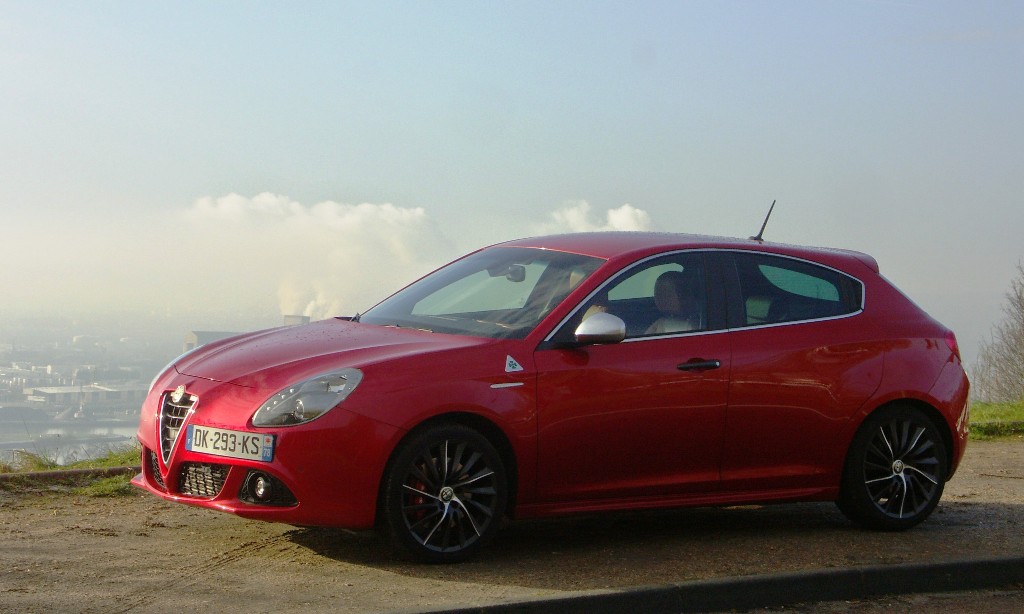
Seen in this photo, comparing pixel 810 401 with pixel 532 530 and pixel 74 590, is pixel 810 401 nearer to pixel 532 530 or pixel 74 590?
pixel 532 530

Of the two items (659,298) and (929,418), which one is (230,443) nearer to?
(659,298)

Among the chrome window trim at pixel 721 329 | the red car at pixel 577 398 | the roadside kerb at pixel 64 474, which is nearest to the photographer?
the red car at pixel 577 398

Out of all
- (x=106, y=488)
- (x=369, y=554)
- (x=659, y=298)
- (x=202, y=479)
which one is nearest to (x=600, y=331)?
(x=659, y=298)

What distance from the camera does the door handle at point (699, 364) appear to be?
707 cm

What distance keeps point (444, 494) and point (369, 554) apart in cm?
60

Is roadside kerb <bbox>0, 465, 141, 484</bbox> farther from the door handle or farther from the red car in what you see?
the door handle

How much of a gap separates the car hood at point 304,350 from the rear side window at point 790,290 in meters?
1.84

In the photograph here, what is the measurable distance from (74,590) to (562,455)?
2513 millimetres

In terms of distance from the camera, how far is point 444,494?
20.7 feet

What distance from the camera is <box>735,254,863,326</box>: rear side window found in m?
7.56

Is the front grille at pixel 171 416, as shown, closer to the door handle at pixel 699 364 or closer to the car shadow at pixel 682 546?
the car shadow at pixel 682 546

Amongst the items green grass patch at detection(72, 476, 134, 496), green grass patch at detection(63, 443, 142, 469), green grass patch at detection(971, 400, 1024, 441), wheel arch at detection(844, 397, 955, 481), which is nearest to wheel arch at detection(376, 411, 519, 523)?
wheel arch at detection(844, 397, 955, 481)

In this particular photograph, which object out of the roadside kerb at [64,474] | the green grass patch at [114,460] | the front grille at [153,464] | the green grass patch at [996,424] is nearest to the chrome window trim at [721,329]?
the front grille at [153,464]

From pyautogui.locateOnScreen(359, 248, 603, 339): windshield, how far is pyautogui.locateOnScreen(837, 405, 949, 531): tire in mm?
2103
